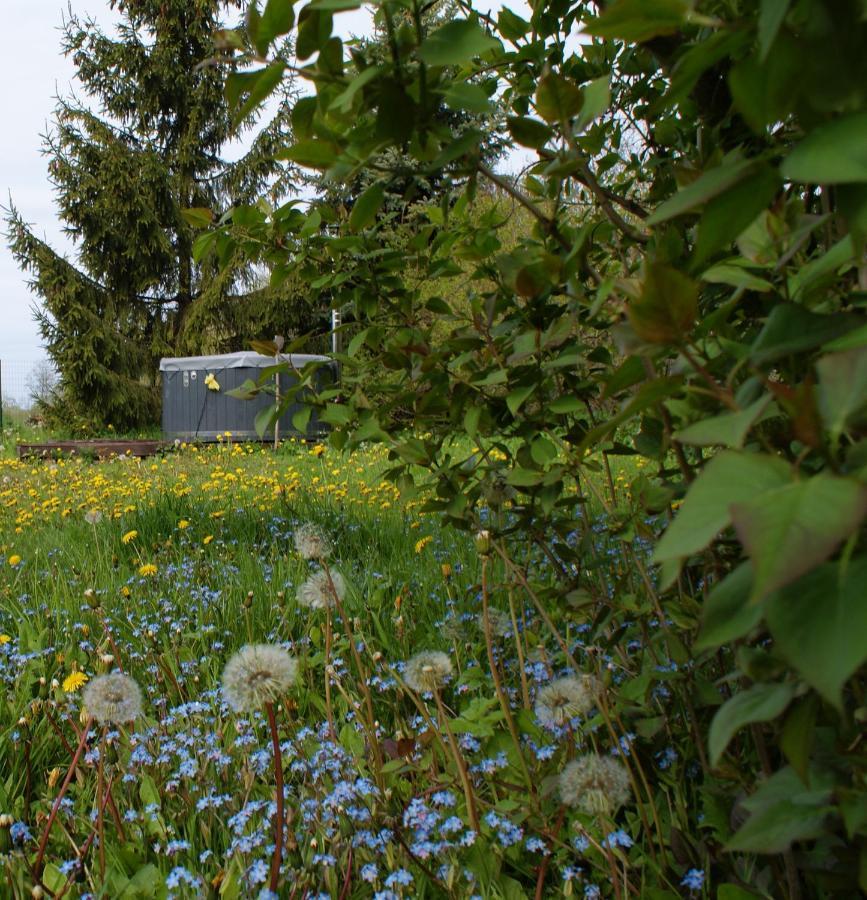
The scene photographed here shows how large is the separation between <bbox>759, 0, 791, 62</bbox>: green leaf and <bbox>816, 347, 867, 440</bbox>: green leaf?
0.15 m

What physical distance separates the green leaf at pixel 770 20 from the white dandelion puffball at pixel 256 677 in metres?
0.93

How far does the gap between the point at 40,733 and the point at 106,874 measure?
63 centimetres

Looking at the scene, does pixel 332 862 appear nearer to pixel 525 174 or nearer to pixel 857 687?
pixel 857 687

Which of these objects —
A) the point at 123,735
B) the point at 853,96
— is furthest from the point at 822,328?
the point at 123,735

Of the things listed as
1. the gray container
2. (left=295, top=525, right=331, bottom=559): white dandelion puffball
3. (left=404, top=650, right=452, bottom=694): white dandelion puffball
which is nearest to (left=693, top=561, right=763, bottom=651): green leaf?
(left=404, top=650, right=452, bottom=694): white dandelion puffball

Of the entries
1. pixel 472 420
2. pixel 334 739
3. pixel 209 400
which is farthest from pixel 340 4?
pixel 209 400

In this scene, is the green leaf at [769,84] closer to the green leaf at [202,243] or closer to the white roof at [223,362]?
the green leaf at [202,243]

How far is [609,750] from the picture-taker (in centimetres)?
139

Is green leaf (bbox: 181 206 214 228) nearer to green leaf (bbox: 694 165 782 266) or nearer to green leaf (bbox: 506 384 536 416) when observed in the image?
green leaf (bbox: 506 384 536 416)

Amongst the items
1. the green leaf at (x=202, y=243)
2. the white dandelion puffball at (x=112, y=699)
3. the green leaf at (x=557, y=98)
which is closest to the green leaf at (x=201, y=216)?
the green leaf at (x=202, y=243)

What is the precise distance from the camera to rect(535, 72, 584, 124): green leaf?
75 centimetres

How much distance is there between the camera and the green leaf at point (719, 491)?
37cm

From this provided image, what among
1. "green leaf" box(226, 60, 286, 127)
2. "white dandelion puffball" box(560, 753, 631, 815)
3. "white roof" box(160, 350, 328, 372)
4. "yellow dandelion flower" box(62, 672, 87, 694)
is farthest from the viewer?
"white roof" box(160, 350, 328, 372)

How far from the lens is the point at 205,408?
33.9ft
